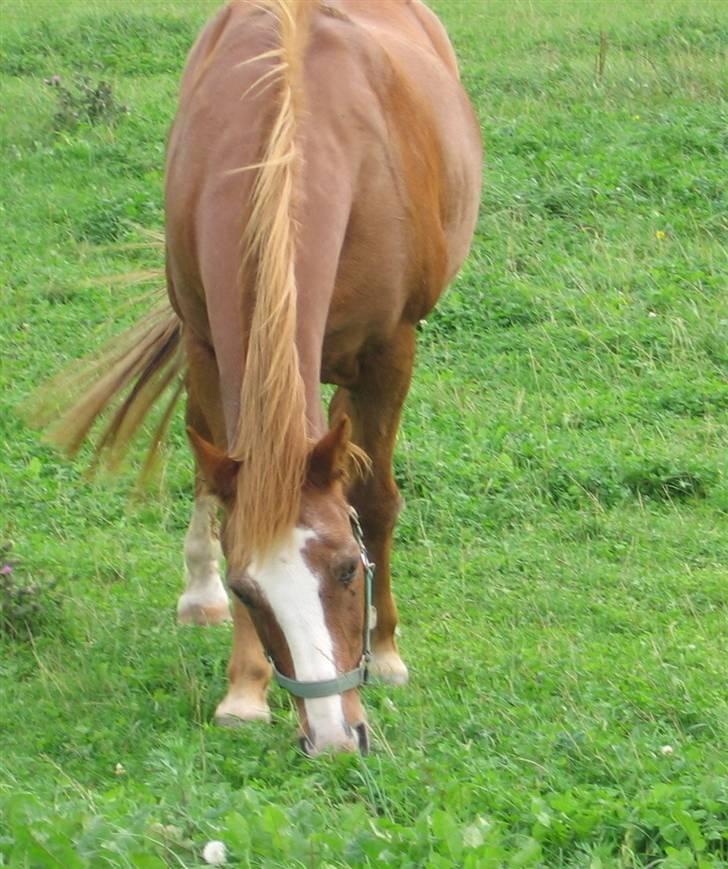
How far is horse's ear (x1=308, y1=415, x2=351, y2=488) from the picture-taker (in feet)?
10.6

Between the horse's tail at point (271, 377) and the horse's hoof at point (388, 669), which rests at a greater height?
the horse's tail at point (271, 377)

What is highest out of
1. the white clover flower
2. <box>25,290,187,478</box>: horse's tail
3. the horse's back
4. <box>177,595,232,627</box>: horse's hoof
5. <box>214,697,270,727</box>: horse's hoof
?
the horse's back

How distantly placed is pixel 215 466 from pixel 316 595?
35 cm

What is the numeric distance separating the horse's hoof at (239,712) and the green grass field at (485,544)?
0.06 meters

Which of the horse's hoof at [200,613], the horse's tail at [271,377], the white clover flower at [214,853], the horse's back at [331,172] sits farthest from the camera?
the horse's hoof at [200,613]

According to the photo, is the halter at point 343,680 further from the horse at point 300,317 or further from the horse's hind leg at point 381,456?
the horse's hind leg at point 381,456

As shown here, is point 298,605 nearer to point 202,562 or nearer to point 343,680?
point 343,680

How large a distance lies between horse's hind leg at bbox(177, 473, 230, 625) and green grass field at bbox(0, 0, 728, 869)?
0.32 feet

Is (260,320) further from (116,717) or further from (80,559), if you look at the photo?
(80,559)

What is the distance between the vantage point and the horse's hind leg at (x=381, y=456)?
426cm

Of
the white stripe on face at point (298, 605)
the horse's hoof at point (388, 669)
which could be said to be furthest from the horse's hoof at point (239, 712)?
the white stripe on face at point (298, 605)

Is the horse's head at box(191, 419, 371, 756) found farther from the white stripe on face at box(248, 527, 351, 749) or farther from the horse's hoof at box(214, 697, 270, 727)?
the horse's hoof at box(214, 697, 270, 727)

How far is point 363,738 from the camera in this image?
3346 millimetres

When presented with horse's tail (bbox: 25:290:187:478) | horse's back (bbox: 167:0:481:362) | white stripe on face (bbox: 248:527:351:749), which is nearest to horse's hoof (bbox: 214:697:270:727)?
white stripe on face (bbox: 248:527:351:749)
